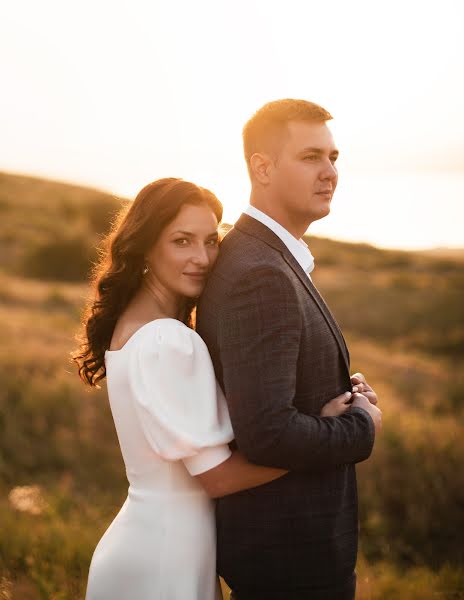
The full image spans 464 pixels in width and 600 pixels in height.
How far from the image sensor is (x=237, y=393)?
2.16 m

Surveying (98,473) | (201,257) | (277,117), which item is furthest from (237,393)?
(98,473)

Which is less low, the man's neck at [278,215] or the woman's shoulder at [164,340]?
the man's neck at [278,215]

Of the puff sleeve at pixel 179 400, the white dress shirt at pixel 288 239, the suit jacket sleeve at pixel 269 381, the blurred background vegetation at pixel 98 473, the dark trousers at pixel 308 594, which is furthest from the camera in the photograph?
the blurred background vegetation at pixel 98 473

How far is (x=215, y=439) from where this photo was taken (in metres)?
2.27

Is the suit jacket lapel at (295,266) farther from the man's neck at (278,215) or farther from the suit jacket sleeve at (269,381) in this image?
the suit jacket sleeve at (269,381)

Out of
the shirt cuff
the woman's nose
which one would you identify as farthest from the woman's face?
the shirt cuff

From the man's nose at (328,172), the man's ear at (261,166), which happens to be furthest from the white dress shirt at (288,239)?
the man's nose at (328,172)

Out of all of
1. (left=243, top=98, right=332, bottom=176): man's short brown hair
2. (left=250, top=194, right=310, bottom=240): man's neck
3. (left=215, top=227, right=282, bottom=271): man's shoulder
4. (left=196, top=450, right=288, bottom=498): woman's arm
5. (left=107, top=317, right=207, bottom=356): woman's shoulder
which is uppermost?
(left=243, top=98, right=332, bottom=176): man's short brown hair

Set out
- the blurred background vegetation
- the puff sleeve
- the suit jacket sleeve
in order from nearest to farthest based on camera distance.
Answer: the suit jacket sleeve → the puff sleeve → the blurred background vegetation

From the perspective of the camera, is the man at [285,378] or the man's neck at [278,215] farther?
the man's neck at [278,215]

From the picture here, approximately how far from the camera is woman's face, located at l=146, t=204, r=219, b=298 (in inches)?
101

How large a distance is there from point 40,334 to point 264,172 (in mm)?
9290

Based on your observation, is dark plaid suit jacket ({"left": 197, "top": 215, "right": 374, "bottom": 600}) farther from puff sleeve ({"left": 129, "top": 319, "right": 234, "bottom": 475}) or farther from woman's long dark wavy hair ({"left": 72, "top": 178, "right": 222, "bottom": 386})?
woman's long dark wavy hair ({"left": 72, "top": 178, "right": 222, "bottom": 386})

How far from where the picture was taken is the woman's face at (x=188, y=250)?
257cm
